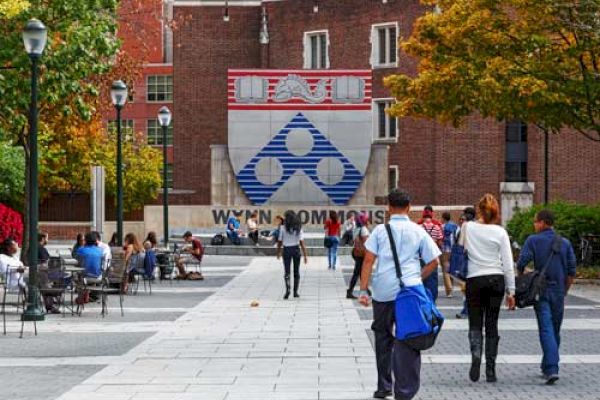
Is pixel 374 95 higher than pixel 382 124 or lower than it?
higher

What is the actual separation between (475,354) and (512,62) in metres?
20.0

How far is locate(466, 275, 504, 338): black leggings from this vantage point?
13828 millimetres

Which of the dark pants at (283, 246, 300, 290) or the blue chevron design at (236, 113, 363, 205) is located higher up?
the blue chevron design at (236, 113, 363, 205)

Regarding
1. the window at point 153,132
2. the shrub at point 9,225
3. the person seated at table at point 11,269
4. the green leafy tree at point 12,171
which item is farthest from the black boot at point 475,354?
the window at point 153,132

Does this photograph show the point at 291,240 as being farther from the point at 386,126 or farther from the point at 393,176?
the point at 386,126

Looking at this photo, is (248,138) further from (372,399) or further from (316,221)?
(372,399)

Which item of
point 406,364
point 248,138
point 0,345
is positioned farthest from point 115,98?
point 406,364

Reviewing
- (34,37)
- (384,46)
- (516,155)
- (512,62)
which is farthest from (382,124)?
(34,37)

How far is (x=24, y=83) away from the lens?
30359 mm

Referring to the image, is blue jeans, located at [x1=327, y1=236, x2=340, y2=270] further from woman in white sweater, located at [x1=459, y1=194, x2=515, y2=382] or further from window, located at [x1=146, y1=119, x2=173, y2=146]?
window, located at [x1=146, y1=119, x2=173, y2=146]

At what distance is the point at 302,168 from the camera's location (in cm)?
5150

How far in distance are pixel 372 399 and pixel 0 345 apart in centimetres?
700

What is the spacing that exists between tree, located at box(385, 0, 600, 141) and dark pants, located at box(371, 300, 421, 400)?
→ 19973 mm

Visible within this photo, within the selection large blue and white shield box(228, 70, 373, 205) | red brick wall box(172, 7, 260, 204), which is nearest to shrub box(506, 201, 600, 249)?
large blue and white shield box(228, 70, 373, 205)
